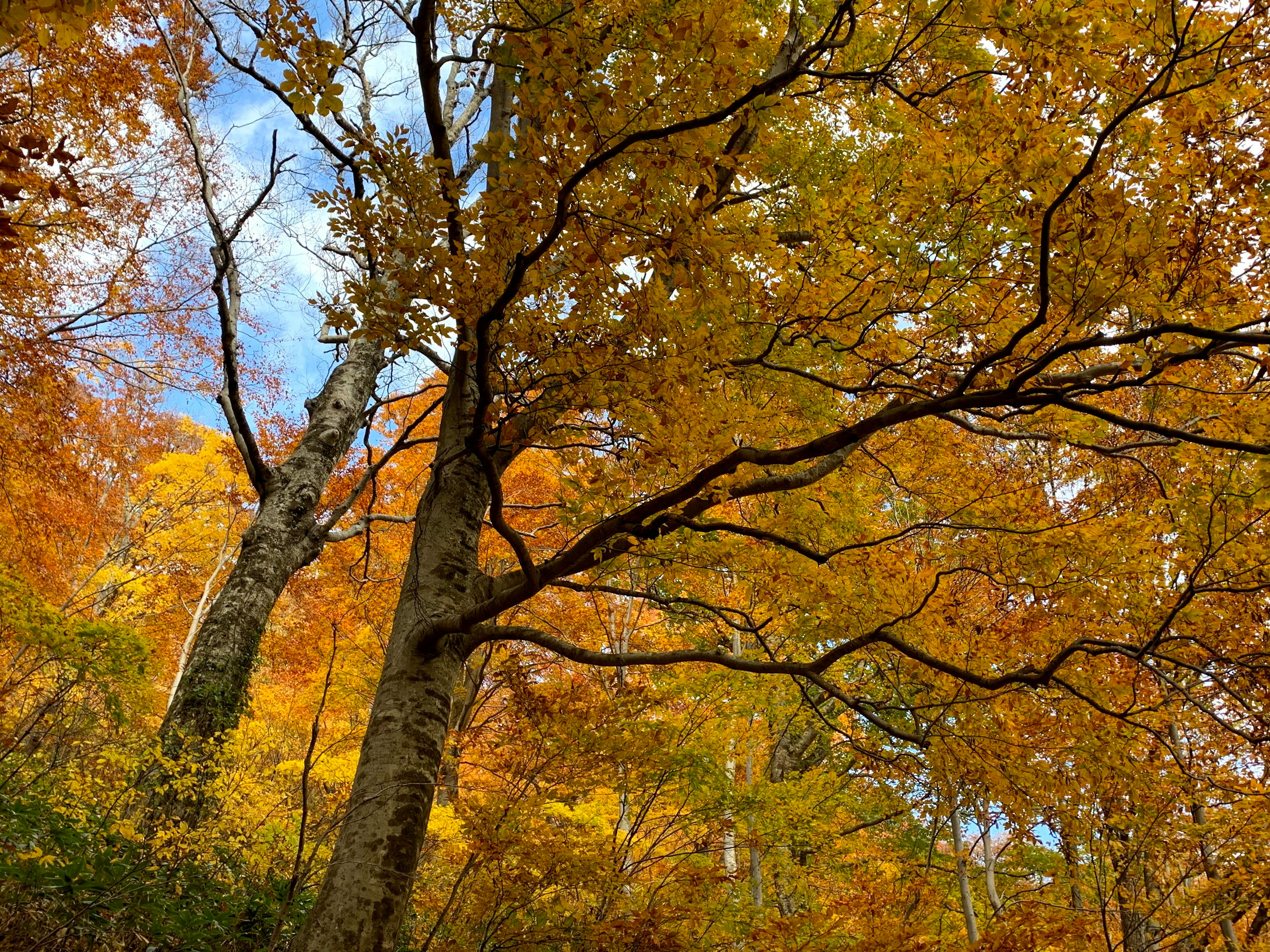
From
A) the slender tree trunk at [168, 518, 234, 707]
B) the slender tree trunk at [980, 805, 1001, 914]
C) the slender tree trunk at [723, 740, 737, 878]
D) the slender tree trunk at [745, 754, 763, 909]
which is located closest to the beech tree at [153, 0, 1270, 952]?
the slender tree trunk at [980, 805, 1001, 914]

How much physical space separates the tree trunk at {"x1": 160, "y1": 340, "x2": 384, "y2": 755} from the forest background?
0.04 m

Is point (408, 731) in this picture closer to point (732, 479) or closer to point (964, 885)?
point (732, 479)

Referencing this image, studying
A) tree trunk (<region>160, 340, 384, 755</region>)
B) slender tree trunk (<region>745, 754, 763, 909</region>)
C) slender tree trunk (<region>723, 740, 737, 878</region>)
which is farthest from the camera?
→ slender tree trunk (<region>745, 754, 763, 909</region>)

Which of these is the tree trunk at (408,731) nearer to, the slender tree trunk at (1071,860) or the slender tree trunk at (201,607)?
the slender tree trunk at (1071,860)

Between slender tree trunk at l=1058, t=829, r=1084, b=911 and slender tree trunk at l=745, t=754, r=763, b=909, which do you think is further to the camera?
slender tree trunk at l=745, t=754, r=763, b=909

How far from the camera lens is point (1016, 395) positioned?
92.5 inches

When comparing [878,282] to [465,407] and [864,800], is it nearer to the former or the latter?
[465,407]

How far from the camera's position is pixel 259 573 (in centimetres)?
561

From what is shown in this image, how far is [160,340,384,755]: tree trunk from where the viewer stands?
16.9 feet

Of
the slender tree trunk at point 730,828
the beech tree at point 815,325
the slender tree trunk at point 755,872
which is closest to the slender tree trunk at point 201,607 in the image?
the beech tree at point 815,325

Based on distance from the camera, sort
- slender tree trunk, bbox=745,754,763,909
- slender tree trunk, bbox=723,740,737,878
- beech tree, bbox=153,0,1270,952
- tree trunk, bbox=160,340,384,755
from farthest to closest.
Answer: slender tree trunk, bbox=745,754,763,909 → slender tree trunk, bbox=723,740,737,878 → tree trunk, bbox=160,340,384,755 → beech tree, bbox=153,0,1270,952

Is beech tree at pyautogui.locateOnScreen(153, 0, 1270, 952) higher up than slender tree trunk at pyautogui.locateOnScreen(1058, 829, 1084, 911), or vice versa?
beech tree at pyautogui.locateOnScreen(153, 0, 1270, 952)

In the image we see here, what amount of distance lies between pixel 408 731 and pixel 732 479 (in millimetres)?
1949

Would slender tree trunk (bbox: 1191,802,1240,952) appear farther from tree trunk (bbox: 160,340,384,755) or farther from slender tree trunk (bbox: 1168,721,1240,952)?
tree trunk (bbox: 160,340,384,755)
